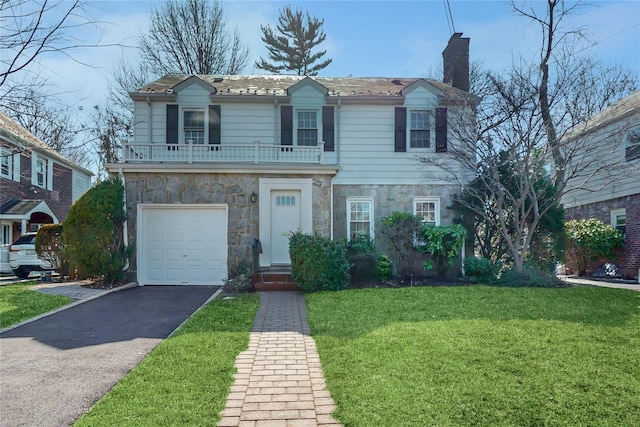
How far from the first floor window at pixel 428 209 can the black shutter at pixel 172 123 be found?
26.4ft

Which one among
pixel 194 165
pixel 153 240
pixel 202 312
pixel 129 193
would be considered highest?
pixel 194 165

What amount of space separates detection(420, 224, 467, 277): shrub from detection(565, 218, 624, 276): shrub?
19.9 feet

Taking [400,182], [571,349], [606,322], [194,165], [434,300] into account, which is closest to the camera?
[571,349]

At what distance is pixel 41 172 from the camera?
1988 centimetres

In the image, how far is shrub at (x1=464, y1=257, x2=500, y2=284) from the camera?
11.3m

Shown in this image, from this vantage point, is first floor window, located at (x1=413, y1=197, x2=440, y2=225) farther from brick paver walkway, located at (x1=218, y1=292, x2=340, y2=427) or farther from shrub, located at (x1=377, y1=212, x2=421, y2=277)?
brick paver walkway, located at (x1=218, y1=292, x2=340, y2=427)

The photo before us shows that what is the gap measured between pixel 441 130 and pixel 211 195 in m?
7.55

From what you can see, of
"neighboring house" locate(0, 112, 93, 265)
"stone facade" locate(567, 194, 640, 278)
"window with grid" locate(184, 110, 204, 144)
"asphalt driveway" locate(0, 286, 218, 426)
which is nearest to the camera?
"asphalt driveway" locate(0, 286, 218, 426)

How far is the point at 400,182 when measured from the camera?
1334 centimetres

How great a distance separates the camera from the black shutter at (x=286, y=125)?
43.7 feet

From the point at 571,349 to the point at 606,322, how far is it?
1.90 meters

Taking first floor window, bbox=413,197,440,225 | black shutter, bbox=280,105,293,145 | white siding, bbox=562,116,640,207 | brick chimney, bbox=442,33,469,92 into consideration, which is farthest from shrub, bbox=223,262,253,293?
brick chimney, bbox=442,33,469,92

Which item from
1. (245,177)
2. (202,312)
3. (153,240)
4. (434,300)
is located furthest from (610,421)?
(153,240)

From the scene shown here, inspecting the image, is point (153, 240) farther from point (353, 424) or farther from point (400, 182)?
point (353, 424)
